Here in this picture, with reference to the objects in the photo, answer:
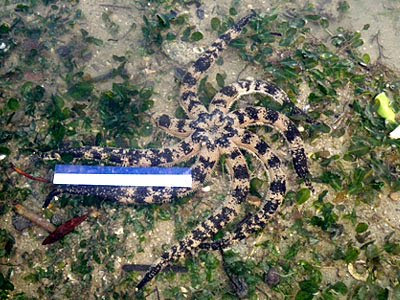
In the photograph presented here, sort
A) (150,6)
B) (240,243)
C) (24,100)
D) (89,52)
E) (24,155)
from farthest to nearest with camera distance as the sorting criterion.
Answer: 1. (150,6)
2. (89,52)
3. (24,100)
4. (24,155)
5. (240,243)

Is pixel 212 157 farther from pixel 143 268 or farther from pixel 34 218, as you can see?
pixel 34 218

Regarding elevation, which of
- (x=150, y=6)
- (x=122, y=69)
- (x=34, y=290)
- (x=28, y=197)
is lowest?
(x=34, y=290)

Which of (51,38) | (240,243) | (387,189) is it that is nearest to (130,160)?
(240,243)

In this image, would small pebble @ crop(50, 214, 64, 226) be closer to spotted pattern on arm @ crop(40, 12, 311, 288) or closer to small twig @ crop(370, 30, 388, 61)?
spotted pattern on arm @ crop(40, 12, 311, 288)

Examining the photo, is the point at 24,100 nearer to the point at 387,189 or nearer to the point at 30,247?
the point at 30,247

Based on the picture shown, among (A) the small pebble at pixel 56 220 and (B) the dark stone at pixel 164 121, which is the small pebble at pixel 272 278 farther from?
(A) the small pebble at pixel 56 220

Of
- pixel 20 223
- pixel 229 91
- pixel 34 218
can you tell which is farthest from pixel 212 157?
pixel 20 223

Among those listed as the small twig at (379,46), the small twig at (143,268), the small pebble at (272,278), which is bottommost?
the small twig at (143,268)

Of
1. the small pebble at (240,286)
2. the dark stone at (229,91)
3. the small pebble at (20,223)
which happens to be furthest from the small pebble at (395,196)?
the small pebble at (20,223)
